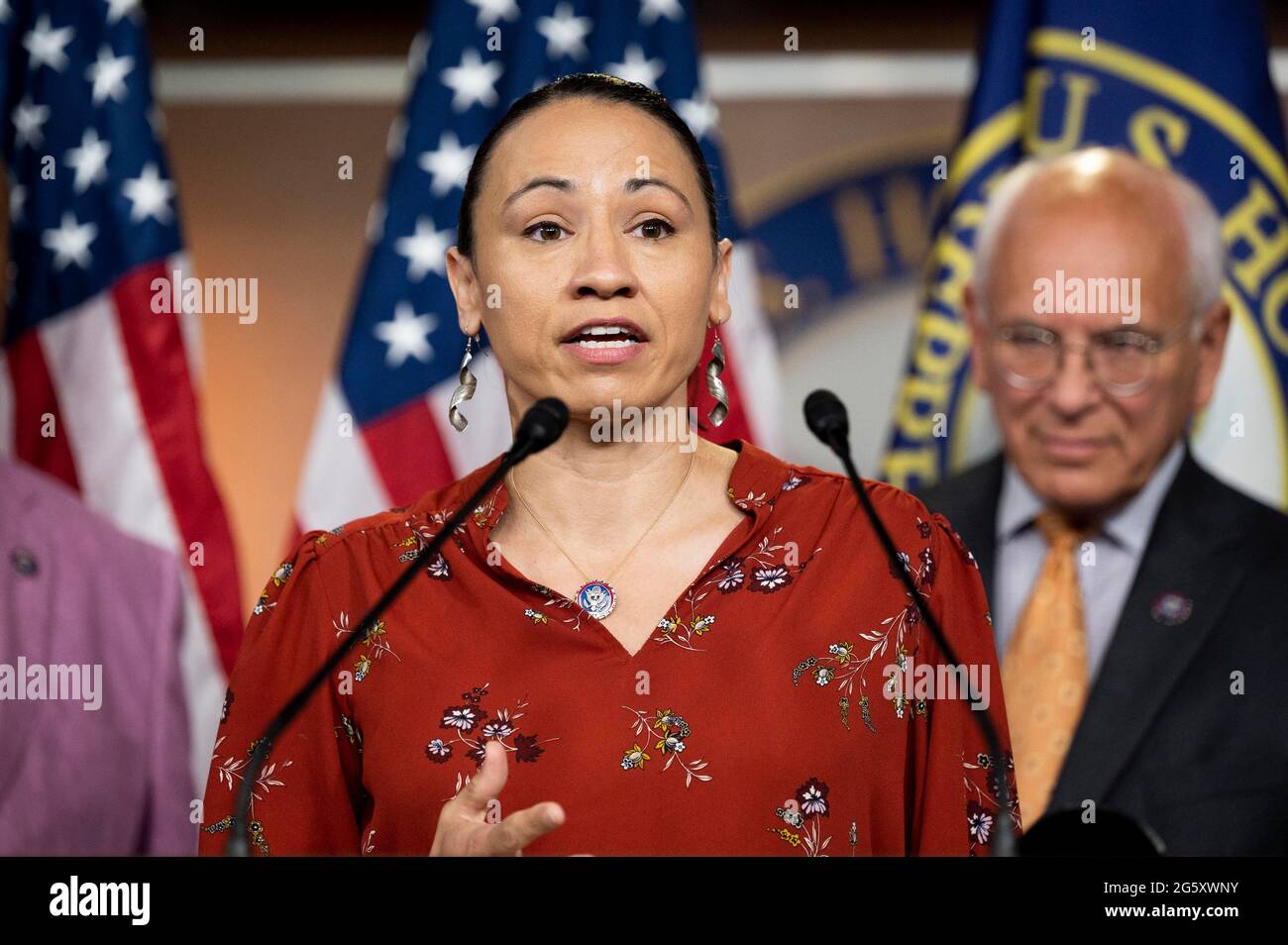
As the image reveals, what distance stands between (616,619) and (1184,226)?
169 cm

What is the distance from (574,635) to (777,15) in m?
2.34

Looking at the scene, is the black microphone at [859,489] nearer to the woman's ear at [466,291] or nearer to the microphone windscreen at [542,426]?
the microphone windscreen at [542,426]

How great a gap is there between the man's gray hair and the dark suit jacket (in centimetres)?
43

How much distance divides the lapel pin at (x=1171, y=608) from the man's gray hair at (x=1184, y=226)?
1.56 ft

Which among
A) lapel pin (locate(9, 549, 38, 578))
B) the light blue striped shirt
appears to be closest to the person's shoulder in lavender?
lapel pin (locate(9, 549, 38, 578))

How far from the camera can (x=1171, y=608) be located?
262 cm

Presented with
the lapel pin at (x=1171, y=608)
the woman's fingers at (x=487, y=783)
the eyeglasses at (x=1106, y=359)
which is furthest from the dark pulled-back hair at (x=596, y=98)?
the lapel pin at (x=1171, y=608)

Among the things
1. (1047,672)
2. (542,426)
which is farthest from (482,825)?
(1047,672)

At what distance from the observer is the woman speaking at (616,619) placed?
144 centimetres

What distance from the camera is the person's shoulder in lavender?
266 centimetres

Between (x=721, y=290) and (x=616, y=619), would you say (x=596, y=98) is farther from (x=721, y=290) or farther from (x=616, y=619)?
(x=616, y=619)
